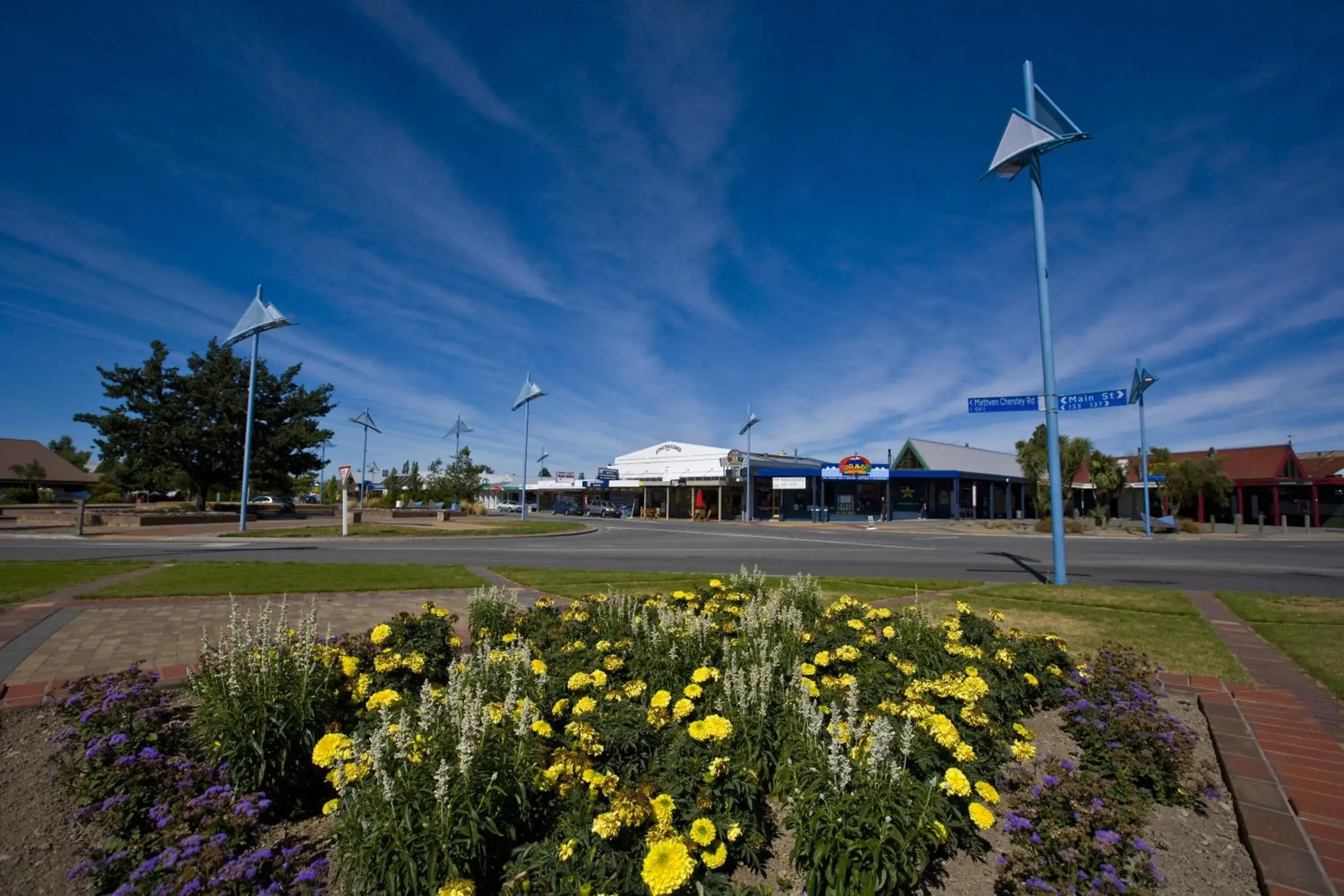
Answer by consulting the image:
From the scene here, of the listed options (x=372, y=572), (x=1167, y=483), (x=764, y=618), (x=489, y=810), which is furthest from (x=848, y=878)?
(x=1167, y=483)

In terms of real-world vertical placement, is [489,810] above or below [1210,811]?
above

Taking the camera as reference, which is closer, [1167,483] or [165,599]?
[165,599]

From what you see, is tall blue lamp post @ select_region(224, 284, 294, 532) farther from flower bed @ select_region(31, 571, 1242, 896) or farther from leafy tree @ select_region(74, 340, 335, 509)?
Result: flower bed @ select_region(31, 571, 1242, 896)

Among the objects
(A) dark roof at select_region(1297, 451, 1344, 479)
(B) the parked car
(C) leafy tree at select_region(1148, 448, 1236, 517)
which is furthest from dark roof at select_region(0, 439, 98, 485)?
(A) dark roof at select_region(1297, 451, 1344, 479)

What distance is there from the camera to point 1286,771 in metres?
3.48

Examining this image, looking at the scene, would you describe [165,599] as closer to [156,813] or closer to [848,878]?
[156,813]

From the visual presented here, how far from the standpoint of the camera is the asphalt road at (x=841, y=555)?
43.7ft

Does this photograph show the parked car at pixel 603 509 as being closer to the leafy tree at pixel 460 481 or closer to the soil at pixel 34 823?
the leafy tree at pixel 460 481

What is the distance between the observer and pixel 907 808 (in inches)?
103

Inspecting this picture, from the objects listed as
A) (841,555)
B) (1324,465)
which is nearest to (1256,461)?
(1324,465)

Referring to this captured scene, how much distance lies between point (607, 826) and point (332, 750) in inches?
52.6

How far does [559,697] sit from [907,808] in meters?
2.29

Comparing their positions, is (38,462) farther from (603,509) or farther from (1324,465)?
(1324,465)

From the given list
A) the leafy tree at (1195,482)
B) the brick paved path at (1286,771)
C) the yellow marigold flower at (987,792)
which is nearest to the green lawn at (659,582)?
the brick paved path at (1286,771)
